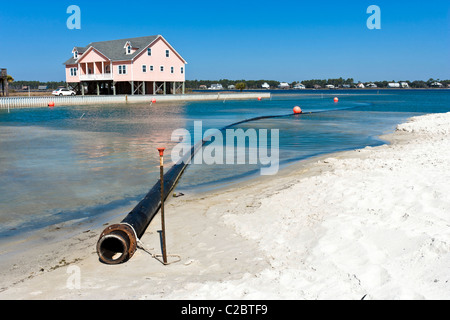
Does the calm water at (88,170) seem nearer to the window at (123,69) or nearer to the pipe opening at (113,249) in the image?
the pipe opening at (113,249)

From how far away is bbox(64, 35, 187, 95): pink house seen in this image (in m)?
60.1

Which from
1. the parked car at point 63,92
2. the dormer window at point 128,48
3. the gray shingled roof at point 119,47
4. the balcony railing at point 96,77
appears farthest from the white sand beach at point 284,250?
the parked car at point 63,92

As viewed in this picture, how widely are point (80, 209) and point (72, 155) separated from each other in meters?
7.50

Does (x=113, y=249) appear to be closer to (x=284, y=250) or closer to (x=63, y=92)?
(x=284, y=250)

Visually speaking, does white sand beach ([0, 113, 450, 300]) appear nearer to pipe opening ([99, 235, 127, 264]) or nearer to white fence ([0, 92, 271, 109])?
pipe opening ([99, 235, 127, 264])

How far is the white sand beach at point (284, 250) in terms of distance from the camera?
4688 millimetres

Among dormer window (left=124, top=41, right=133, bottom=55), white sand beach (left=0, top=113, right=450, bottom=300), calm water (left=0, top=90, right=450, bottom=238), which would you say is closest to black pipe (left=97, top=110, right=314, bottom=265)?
white sand beach (left=0, top=113, right=450, bottom=300)

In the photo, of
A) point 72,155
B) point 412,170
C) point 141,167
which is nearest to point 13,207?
point 141,167

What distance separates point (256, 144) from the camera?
19234 millimetres

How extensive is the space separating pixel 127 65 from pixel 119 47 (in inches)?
200

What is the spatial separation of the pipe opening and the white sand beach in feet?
0.49

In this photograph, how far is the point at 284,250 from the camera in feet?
19.4
